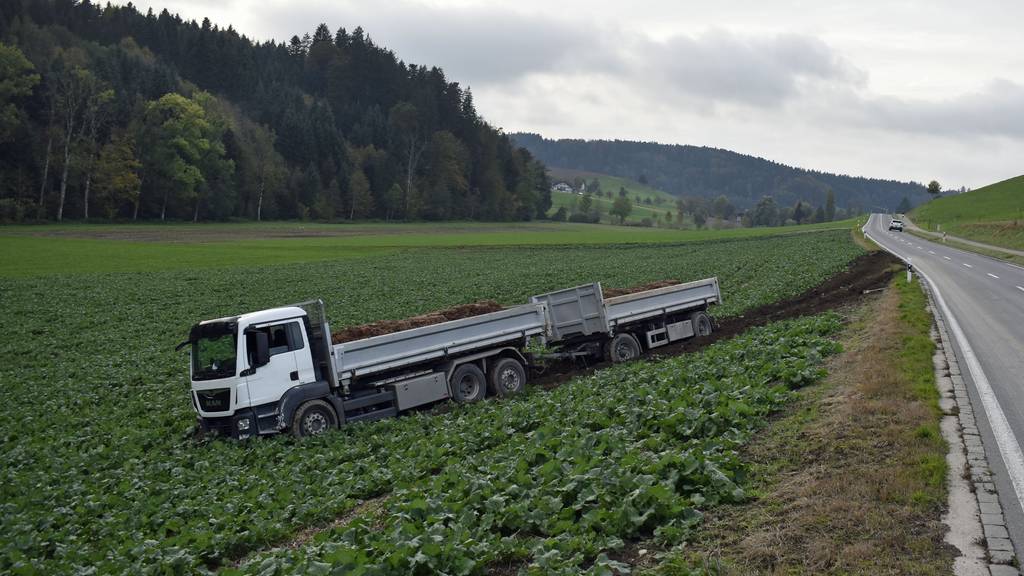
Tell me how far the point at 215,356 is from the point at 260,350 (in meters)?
1.00

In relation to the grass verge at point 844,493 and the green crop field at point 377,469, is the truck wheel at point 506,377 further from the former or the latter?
the grass verge at point 844,493

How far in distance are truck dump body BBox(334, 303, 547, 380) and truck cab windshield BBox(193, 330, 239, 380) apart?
2003 mm

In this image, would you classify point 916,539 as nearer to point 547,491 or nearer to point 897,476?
point 897,476

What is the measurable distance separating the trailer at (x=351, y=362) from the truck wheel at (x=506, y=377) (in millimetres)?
26

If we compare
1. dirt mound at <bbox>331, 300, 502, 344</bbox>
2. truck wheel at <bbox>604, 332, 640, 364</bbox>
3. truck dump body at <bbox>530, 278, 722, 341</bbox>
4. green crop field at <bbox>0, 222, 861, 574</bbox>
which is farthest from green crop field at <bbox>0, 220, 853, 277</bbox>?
truck wheel at <bbox>604, 332, 640, 364</bbox>

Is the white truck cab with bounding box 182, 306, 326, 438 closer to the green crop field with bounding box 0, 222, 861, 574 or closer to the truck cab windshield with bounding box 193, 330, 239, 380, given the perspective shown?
the truck cab windshield with bounding box 193, 330, 239, 380

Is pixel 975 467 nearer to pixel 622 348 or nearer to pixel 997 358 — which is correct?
pixel 997 358

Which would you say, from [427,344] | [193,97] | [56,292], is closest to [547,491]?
[427,344]

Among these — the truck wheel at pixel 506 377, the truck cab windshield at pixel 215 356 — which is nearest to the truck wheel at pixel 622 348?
the truck wheel at pixel 506 377

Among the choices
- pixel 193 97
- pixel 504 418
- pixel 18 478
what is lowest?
pixel 18 478

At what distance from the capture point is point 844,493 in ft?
29.6

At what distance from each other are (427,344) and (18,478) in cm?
780

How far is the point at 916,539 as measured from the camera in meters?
7.88

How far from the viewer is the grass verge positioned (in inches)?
299
